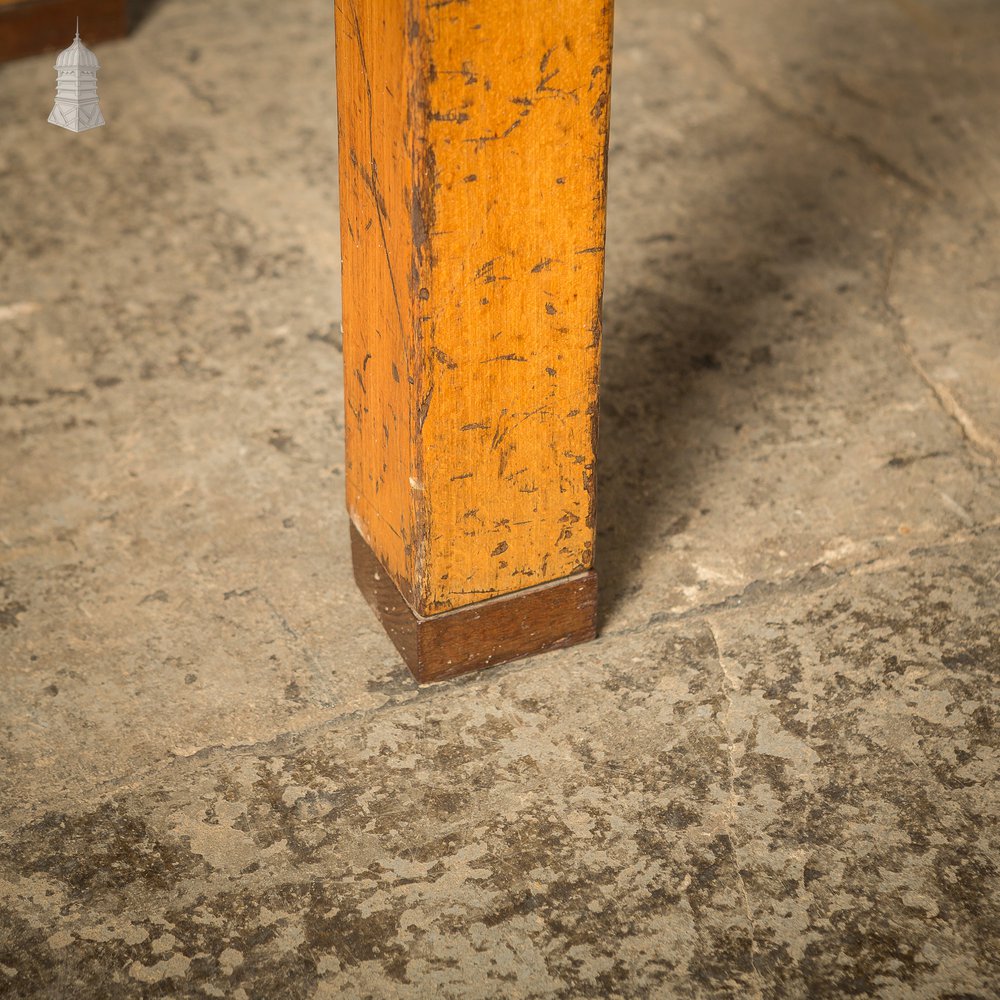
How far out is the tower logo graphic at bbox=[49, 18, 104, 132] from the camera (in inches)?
68.9

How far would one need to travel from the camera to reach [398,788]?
197 cm

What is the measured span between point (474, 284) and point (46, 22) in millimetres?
2722

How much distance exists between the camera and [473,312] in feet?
5.88

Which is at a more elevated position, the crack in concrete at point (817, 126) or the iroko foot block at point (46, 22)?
the iroko foot block at point (46, 22)

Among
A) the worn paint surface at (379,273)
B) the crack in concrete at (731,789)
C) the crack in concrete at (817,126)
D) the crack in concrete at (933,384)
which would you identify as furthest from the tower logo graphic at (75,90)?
the crack in concrete at (817,126)

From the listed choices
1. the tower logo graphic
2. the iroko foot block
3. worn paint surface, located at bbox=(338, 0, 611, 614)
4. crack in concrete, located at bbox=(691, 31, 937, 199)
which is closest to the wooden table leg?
worn paint surface, located at bbox=(338, 0, 611, 614)

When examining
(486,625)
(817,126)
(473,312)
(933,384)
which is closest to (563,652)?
(486,625)

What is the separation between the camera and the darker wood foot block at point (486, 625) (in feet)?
6.86

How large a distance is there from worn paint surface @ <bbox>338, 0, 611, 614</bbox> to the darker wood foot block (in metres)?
0.02

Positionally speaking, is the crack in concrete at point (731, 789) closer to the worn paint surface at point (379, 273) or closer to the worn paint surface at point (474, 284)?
the worn paint surface at point (474, 284)

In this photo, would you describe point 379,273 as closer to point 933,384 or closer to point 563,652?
point 563,652

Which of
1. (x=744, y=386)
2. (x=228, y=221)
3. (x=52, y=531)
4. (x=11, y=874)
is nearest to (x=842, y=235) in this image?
(x=744, y=386)

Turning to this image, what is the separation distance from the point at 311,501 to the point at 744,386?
93 centimetres

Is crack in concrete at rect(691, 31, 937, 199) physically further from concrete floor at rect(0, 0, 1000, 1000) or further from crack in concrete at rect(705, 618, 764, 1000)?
crack in concrete at rect(705, 618, 764, 1000)
